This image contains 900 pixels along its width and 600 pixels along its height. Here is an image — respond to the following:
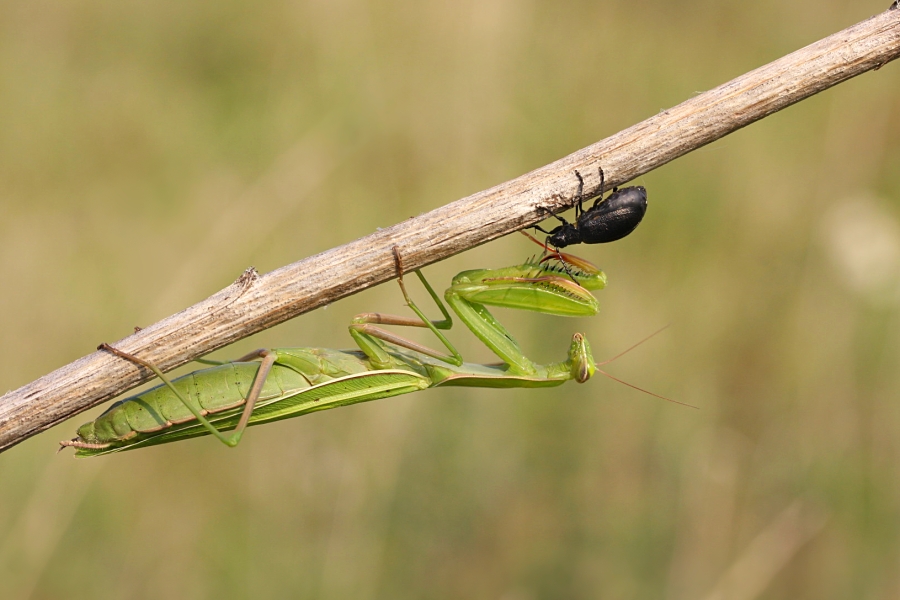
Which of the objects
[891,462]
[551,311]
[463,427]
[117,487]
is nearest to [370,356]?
[551,311]

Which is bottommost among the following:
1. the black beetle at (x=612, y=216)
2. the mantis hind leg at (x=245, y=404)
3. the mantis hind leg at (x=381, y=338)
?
the mantis hind leg at (x=245, y=404)

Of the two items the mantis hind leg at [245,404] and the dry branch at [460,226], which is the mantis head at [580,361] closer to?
the dry branch at [460,226]

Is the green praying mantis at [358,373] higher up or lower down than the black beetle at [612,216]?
lower down

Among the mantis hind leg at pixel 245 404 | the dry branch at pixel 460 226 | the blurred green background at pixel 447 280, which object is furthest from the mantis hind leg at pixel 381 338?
the blurred green background at pixel 447 280

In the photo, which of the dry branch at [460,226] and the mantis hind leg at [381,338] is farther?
the mantis hind leg at [381,338]

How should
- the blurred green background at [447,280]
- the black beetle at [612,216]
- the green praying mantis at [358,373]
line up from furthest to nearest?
the blurred green background at [447,280] → the green praying mantis at [358,373] → the black beetle at [612,216]

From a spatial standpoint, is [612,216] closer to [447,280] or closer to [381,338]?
[381,338]

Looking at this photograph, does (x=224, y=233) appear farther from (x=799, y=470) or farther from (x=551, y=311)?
(x=799, y=470)
